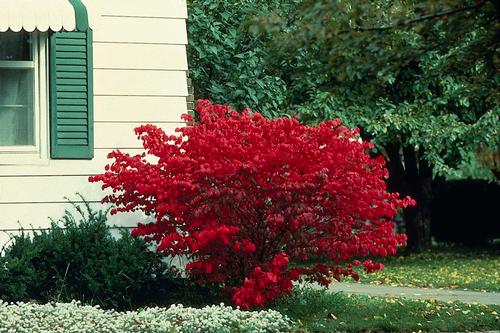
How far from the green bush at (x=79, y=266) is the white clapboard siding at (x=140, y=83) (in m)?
1.52

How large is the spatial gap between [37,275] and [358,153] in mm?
3681

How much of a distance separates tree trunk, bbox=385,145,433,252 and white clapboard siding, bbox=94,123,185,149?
11.7 metres

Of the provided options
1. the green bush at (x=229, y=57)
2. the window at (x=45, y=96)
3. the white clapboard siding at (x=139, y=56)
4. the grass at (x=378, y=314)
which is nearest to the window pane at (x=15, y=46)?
the window at (x=45, y=96)

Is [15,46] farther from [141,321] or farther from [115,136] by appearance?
[141,321]

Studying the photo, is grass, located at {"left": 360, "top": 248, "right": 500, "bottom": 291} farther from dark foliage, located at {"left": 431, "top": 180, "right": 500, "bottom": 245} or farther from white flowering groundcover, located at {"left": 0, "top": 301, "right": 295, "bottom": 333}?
white flowering groundcover, located at {"left": 0, "top": 301, "right": 295, "bottom": 333}

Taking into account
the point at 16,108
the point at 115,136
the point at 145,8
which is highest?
the point at 145,8

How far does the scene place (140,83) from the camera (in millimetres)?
12625

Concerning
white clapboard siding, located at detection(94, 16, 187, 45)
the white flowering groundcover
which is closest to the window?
white clapboard siding, located at detection(94, 16, 187, 45)

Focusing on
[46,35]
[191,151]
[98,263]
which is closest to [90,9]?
[46,35]

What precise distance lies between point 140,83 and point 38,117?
127 cm

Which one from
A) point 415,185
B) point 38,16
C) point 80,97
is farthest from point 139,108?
point 415,185

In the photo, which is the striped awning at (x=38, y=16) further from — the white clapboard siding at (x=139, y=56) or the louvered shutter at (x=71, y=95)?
the white clapboard siding at (x=139, y=56)

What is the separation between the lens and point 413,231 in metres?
24.2

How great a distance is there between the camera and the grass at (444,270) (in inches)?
659
